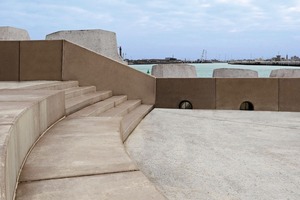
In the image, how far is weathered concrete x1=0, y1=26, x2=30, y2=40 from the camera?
16562 millimetres

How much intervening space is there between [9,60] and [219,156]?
6.40 meters

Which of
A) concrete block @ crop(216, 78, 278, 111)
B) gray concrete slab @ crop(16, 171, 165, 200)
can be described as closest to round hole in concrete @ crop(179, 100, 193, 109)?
concrete block @ crop(216, 78, 278, 111)

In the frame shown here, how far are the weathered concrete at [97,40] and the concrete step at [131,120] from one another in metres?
11.2

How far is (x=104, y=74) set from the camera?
8867 millimetres

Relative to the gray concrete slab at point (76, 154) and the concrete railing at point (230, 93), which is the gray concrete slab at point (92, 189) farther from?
the concrete railing at point (230, 93)

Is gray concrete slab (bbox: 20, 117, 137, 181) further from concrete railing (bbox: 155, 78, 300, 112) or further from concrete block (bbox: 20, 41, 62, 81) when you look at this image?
concrete railing (bbox: 155, 78, 300, 112)

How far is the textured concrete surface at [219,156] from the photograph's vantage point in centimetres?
309

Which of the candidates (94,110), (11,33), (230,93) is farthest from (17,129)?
(11,33)

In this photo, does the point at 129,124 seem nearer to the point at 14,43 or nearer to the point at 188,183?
the point at 188,183

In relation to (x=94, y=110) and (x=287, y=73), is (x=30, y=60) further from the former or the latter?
(x=287, y=73)

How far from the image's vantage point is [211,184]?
10.5ft

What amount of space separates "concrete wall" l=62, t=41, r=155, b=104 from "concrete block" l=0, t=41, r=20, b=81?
48.0 inches

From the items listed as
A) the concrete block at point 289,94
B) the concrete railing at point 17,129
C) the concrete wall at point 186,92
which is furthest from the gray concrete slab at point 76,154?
the concrete block at point 289,94

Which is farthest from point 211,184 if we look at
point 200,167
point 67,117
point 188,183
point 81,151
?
point 67,117
